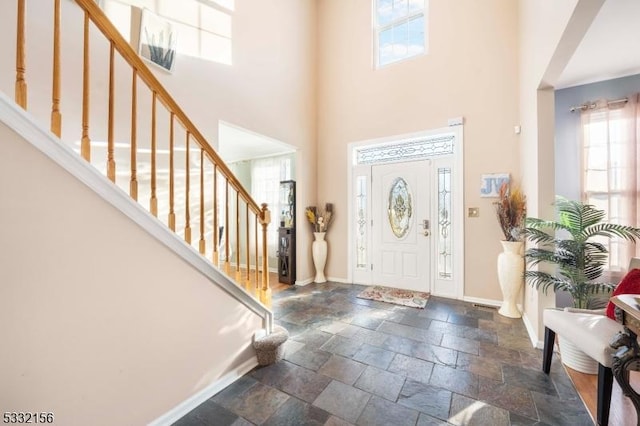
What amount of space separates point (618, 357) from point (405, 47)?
4359mm

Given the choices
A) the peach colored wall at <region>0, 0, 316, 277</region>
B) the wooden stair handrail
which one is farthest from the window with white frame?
the wooden stair handrail

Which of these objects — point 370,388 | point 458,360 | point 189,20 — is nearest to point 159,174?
point 189,20

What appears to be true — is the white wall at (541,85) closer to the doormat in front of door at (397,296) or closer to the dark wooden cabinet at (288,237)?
the doormat in front of door at (397,296)

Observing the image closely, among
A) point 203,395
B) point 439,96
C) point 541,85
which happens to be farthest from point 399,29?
point 203,395

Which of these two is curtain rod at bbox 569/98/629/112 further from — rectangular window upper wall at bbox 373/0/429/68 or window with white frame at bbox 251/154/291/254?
window with white frame at bbox 251/154/291/254

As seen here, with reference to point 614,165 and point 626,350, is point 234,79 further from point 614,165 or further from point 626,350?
point 614,165

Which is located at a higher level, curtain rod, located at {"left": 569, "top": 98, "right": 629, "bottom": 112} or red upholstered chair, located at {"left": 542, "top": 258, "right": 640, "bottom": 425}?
curtain rod, located at {"left": 569, "top": 98, "right": 629, "bottom": 112}

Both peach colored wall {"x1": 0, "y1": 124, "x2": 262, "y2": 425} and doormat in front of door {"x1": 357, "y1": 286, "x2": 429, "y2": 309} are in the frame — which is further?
doormat in front of door {"x1": 357, "y1": 286, "x2": 429, "y2": 309}

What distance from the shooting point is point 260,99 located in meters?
3.60

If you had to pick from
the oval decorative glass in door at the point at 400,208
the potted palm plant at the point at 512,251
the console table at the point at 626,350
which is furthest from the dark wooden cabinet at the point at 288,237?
the console table at the point at 626,350

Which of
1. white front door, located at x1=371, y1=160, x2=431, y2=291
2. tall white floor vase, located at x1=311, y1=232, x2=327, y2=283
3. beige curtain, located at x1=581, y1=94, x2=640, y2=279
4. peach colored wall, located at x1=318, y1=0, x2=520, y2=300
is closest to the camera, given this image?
beige curtain, located at x1=581, y1=94, x2=640, y2=279

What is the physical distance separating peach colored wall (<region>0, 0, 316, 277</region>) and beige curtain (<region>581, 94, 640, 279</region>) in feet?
12.1

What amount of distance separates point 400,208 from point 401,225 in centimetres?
27

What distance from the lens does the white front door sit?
12.6ft
